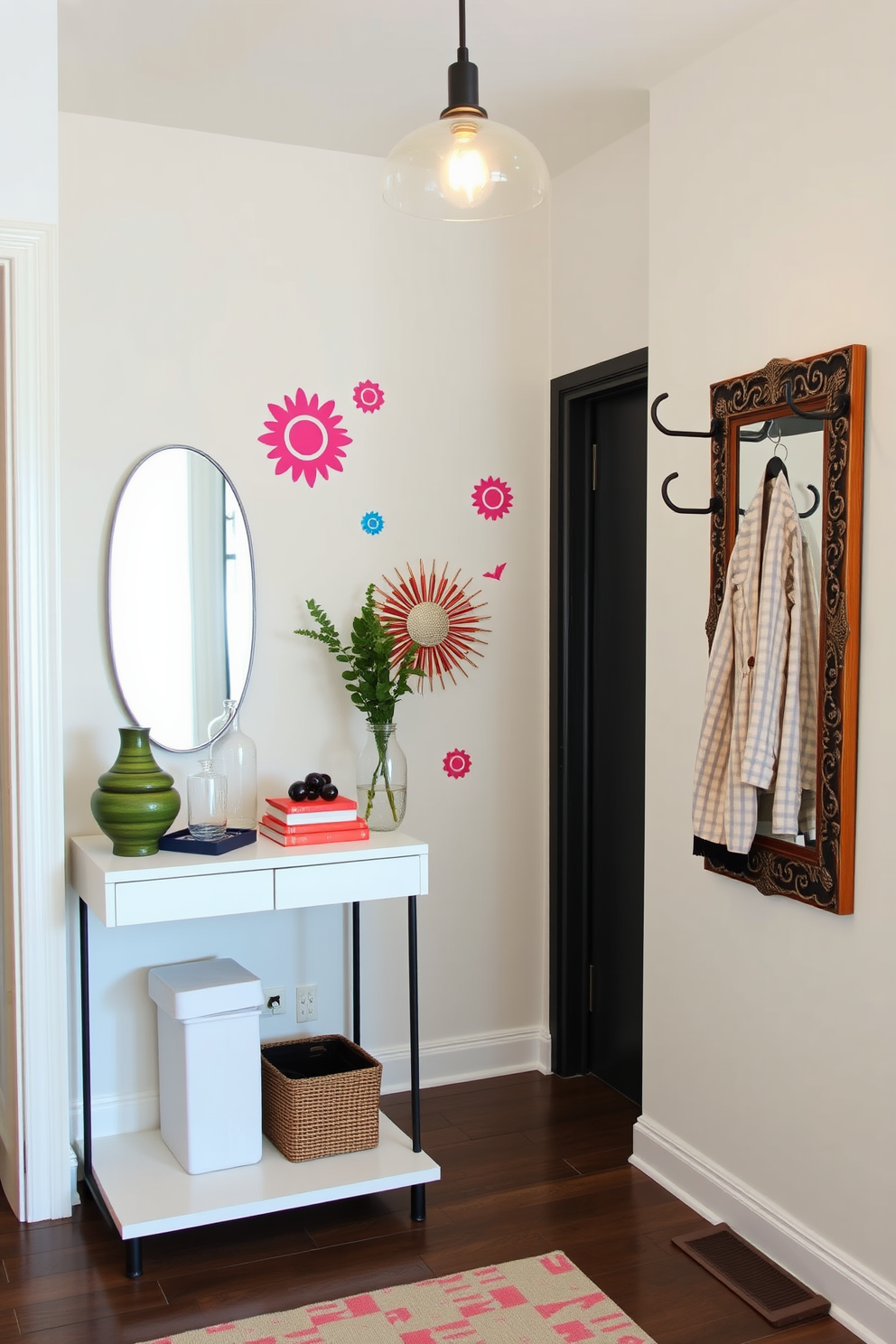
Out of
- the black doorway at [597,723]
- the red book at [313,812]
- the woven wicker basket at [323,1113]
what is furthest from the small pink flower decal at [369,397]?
the woven wicker basket at [323,1113]

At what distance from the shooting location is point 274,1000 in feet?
10.8

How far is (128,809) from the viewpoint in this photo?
2.67 m

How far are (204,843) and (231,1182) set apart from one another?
761 mm

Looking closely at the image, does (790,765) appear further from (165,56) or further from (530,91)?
(165,56)

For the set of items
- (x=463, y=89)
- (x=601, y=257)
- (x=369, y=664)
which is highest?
(x=601, y=257)

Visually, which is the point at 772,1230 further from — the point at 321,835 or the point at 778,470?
the point at 778,470

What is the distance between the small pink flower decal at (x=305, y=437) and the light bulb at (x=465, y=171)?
1.47 meters

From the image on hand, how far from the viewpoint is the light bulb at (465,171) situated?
1.81 meters

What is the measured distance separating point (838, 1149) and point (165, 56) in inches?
109

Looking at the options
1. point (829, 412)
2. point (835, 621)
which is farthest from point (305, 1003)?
point (829, 412)

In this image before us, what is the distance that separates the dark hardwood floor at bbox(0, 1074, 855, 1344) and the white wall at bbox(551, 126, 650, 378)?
2.16m

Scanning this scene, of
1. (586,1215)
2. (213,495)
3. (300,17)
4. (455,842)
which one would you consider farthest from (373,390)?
(586,1215)

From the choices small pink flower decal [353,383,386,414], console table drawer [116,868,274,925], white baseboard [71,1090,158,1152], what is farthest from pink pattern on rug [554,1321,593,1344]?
small pink flower decal [353,383,386,414]

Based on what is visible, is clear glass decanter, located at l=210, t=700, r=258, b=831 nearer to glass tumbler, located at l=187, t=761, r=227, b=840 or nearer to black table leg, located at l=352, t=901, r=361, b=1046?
glass tumbler, located at l=187, t=761, r=227, b=840
